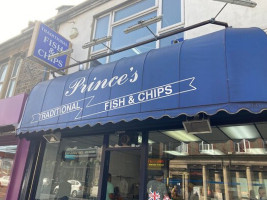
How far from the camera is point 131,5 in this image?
8.35 m

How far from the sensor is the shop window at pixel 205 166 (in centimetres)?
491

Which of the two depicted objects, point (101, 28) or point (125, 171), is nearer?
point (125, 171)

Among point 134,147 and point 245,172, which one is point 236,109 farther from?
point 134,147

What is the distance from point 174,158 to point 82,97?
2.70m

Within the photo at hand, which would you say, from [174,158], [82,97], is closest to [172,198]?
[174,158]

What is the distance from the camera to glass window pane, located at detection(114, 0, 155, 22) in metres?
7.87

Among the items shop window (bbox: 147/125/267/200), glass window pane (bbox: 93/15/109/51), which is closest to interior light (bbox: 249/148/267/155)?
shop window (bbox: 147/125/267/200)

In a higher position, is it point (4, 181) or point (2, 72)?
point (2, 72)

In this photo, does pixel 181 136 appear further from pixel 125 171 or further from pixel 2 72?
pixel 2 72

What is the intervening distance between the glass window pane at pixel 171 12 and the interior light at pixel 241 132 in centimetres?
359

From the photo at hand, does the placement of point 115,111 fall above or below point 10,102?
below

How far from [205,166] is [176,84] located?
2227mm

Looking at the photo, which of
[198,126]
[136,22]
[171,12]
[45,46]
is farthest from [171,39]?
[45,46]

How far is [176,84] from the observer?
14.3 ft
